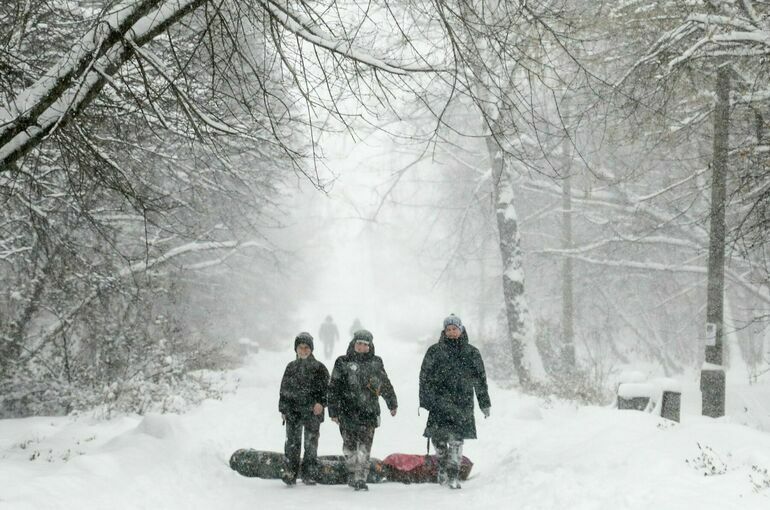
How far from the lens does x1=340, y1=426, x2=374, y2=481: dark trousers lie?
7.68m

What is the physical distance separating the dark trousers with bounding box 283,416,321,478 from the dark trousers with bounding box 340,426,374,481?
15.9 inches

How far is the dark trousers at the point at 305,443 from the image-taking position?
794 cm

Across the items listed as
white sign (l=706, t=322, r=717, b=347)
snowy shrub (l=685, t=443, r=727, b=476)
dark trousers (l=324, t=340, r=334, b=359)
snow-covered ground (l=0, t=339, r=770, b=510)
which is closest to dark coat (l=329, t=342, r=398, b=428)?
snow-covered ground (l=0, t=339, r=770, b=510)

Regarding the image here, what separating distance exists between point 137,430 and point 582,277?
1650 centimetres

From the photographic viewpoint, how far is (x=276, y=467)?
791 cm

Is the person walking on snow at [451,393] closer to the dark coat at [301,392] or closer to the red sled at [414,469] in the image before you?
the red sled at [414,469]

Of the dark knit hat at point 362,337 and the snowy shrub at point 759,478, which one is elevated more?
the dark knit hat at point 362,337

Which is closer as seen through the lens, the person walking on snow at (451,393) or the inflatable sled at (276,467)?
the person walking on snow at (451,393)

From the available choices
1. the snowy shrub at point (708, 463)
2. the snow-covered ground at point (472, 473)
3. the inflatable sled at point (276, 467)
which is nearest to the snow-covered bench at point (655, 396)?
the snow-covered ground at point (472, 473)

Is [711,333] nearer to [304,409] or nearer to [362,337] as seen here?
[362,337]

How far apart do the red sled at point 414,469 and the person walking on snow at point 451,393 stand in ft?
0.51

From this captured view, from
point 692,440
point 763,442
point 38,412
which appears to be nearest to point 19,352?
point 38,412

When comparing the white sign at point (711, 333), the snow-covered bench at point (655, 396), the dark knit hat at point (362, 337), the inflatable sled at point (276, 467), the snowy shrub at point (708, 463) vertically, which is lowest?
the inflatable sled at point (276, 467)

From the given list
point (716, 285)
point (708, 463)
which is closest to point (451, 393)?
point (708, 463)
